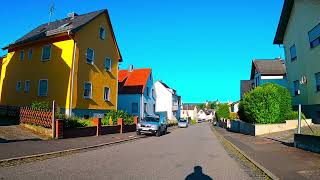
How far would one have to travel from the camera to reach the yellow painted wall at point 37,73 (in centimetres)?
2755

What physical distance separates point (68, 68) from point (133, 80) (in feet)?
76.6

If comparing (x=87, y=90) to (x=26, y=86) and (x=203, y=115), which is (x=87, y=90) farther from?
(x=203, y=115)

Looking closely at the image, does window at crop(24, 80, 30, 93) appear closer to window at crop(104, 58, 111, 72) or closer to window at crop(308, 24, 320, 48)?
window at crop(104, 58, 111, 72)

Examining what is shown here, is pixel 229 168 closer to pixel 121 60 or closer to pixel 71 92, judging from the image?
pixel 71 92

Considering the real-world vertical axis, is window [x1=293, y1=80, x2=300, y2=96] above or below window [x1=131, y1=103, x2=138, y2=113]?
above

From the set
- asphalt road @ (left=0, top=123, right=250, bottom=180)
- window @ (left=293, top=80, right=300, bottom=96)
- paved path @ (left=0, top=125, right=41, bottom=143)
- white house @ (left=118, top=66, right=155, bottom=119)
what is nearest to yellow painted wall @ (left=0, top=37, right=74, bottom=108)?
paved path @ (left=0, top=125, right=41, bottom=143)

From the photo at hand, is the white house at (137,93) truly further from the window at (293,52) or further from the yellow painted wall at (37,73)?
the window at (293,52)

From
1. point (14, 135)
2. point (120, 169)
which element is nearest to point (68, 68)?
point (14, 135)

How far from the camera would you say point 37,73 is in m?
29.5

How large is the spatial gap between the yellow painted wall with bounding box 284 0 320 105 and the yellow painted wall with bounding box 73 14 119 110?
17595mm

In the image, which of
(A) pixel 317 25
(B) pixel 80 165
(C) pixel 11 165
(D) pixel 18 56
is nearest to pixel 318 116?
(A) pixel 317 25

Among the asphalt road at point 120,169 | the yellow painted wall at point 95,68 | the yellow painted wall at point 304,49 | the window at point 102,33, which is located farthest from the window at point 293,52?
the asphalt road at point 120,169

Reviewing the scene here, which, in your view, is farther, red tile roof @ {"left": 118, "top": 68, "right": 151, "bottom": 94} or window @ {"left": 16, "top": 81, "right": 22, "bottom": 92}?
red tile roof @ {"left": 118, "top": 68, "right": 151, "bottom": 94}

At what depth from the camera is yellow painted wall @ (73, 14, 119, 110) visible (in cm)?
→ 2820
